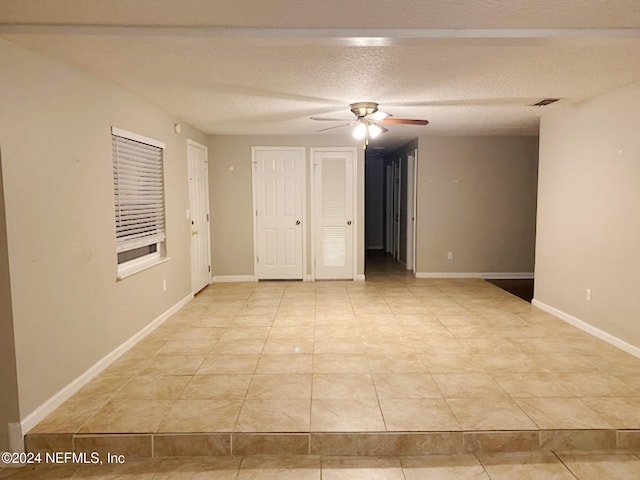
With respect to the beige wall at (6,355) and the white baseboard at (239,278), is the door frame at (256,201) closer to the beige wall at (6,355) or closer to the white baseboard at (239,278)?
the white baseboard at (239,278)

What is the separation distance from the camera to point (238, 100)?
4.15 metres

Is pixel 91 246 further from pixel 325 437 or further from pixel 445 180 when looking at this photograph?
pixel 445 180

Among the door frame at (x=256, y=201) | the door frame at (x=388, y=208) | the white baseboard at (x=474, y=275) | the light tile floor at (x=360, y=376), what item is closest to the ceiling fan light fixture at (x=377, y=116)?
the light tile floor at (x=360, y=376)

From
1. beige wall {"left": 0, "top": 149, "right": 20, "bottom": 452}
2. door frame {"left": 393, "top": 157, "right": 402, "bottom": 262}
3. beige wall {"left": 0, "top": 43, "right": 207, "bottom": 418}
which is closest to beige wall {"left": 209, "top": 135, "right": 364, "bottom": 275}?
door frame {"left": 393, "top": 157, "right": 402, "bottom": 262}

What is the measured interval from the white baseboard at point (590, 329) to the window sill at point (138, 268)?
13.8 ft

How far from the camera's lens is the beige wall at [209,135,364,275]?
661cm

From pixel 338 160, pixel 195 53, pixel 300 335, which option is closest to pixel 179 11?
pixel 195 53

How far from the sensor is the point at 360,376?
3211mm

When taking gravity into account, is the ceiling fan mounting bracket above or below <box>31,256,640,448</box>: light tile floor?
above

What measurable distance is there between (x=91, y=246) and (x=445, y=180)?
17.4 feet

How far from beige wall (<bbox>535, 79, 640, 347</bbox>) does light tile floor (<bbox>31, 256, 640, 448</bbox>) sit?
1.05 ft

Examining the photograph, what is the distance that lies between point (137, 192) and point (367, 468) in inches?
120

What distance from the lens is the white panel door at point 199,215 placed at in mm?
5743

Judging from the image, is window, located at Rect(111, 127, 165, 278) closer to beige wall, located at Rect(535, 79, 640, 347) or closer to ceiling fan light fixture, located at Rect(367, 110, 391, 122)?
ceiling fan light fixture, located at Rect(367, 110, 391, 122)
